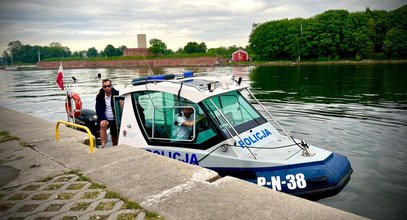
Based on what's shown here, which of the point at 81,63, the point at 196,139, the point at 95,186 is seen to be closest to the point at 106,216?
the point at 95,186

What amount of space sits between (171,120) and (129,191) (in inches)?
95.0

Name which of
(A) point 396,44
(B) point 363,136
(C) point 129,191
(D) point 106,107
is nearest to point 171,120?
(C) point 129,191

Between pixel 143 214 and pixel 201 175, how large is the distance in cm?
135

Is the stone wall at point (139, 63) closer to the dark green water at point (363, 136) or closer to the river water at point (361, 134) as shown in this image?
the river water at point (361, 134)

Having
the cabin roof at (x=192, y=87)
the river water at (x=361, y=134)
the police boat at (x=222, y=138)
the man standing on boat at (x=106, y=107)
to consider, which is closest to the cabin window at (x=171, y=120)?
the police boat at (x=222, y=138)

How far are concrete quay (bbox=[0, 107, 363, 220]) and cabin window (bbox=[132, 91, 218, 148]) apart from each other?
71 centimetres

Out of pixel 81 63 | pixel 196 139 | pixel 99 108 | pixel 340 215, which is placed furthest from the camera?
pixel 81 63

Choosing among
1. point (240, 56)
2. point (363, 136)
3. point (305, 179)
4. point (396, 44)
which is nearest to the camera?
point (305, 179)

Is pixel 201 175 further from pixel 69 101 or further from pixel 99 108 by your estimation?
pixel 69 101

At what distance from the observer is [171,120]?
21.8ft

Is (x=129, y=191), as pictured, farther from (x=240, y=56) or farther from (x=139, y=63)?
(x=139, y=63)

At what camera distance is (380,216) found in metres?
5.84

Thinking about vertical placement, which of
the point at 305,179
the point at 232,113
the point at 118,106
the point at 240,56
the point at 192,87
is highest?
the point at 240,56

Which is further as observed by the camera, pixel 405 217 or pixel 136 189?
pixel 405 217
